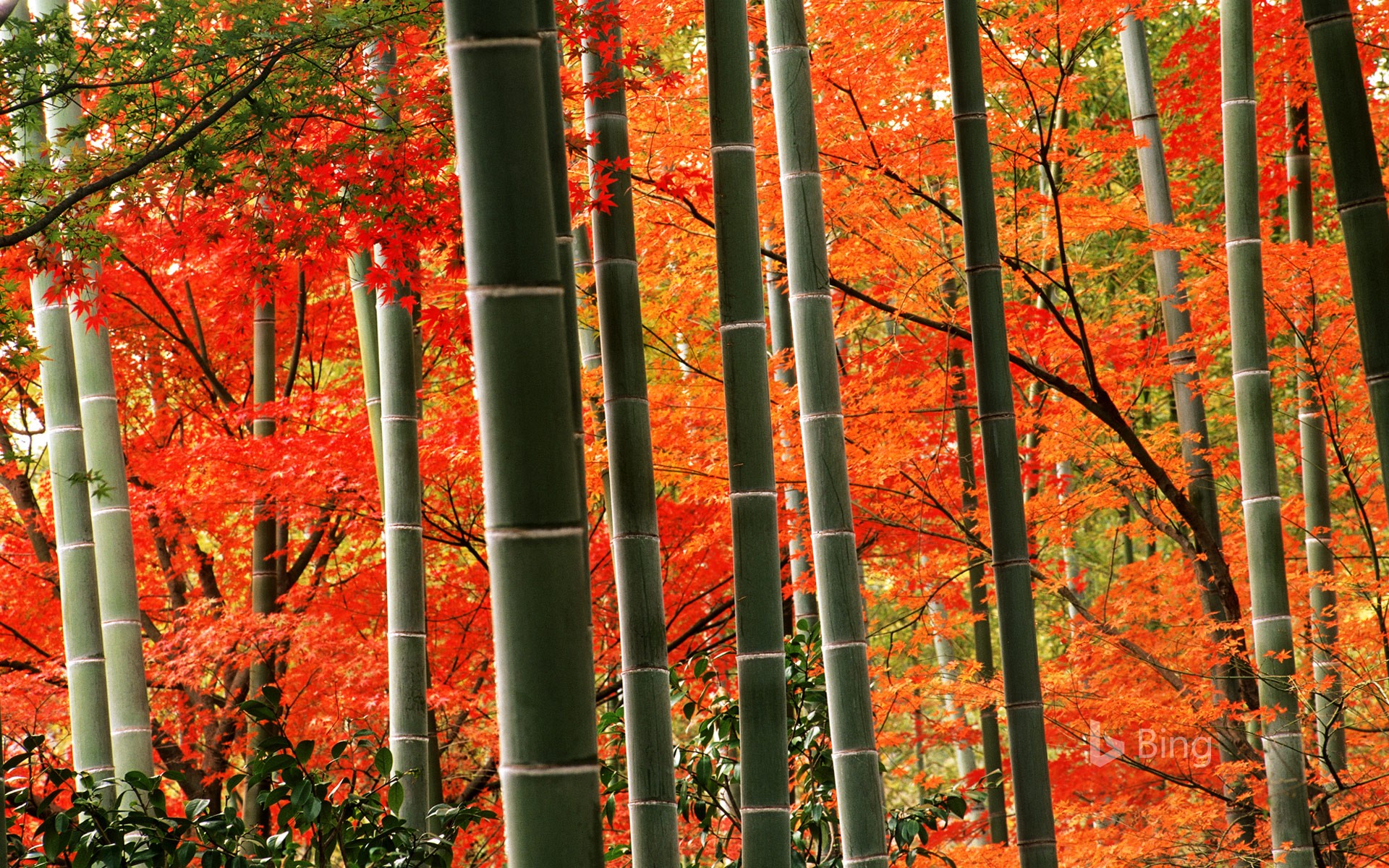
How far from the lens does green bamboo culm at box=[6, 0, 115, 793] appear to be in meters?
5.54

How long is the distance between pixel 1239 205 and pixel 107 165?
4186 millimetres

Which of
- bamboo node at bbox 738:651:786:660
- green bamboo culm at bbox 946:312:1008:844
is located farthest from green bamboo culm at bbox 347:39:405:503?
green bamboo culm at bbox 946:312:1008:844

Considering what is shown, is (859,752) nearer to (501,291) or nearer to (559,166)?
(559,166)

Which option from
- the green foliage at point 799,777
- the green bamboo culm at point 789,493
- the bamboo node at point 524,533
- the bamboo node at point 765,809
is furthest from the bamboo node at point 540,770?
the green bamboo culm at point 789,493

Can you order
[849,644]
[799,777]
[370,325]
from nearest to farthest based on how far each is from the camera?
1. [849,644]
2. [799,777]
3. [370,325]

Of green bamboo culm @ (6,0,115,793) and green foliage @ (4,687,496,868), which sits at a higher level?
green bamboo culm @ (6,0,115,793)

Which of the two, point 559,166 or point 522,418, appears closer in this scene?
point 522,418

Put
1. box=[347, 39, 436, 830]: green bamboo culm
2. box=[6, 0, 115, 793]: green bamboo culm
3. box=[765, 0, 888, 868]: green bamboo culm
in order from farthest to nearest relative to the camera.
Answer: box=[6, 0, 115, 793]: green bamboo culm < box=[347, 39, 436, 830]: green bamboo culm < box=[765, 0, 888, 868]: green bamboo culm

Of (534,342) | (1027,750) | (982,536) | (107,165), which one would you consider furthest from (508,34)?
(982,536)

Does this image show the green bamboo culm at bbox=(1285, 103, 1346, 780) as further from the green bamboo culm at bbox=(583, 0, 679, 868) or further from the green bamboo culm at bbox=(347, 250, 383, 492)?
the green bamboo culm at bbox=(347, 250, 383, 492)

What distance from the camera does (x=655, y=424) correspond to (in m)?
6.95

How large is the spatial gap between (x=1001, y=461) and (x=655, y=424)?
3.08 metres

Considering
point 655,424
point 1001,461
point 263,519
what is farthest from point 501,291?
point 263,519

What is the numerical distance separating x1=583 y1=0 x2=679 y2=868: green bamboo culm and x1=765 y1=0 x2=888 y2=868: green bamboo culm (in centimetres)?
62
